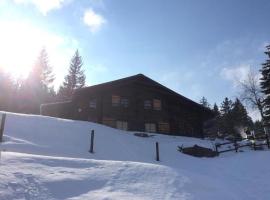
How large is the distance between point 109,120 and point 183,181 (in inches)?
953

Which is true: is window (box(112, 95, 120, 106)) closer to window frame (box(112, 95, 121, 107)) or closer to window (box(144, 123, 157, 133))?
window frame (box(112, 95, 121, 107))

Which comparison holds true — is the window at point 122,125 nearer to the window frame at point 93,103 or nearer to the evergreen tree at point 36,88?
the window frame at point 93,103

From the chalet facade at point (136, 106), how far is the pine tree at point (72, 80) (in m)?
30.5

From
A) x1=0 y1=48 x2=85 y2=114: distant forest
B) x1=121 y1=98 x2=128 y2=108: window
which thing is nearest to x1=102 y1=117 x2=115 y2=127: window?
x1=121 y1=98 x2=128 y2=108: window

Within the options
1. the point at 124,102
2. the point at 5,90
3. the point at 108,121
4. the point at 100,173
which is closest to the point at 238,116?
the point at 124,102

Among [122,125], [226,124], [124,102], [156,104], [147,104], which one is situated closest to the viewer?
[122,125]

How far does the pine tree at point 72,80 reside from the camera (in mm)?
69600

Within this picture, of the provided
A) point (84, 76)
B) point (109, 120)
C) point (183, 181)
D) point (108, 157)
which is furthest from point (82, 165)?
point (84, 76)

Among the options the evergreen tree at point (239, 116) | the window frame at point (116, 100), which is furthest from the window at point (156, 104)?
the evergreen tree at point (239, 116)

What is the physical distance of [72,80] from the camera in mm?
73500

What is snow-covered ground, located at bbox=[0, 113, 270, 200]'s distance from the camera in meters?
8.52

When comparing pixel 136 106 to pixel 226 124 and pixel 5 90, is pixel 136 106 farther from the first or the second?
pixel 226 124

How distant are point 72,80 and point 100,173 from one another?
64802 millimetres

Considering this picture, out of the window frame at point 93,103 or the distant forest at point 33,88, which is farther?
the distant forest at point 33,88
